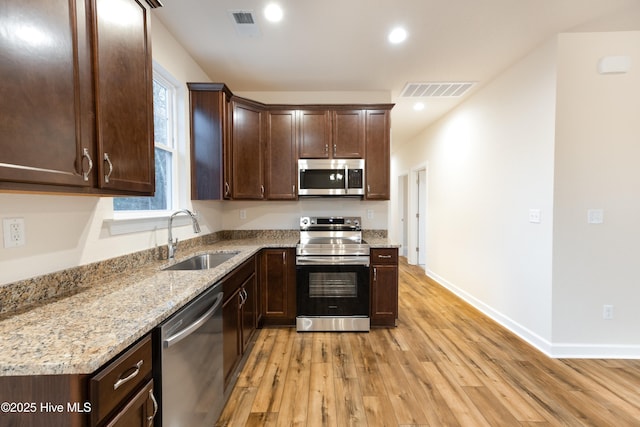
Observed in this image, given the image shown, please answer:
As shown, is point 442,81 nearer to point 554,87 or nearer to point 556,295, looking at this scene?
point 554,87

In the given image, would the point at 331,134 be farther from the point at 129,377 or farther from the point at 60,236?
the point at 129,377

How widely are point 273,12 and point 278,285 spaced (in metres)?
2.45

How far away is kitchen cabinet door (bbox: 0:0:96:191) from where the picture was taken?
0.82 metres

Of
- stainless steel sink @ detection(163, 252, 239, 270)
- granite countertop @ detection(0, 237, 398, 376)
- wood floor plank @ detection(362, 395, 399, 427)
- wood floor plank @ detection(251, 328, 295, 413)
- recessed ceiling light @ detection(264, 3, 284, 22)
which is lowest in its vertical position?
wood floor plank @ detection(362, 395, 399, 427)

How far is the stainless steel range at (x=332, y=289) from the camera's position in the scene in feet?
9.10

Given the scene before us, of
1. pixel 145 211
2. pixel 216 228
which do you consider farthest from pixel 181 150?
pixel 216 228

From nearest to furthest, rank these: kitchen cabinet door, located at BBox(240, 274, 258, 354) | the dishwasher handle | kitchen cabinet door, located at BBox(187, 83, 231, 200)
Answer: the dishwasher handle < kitchen cabinet door, located at BBox(240, 274, 258, 354) < kitchen cabinet door, located at BBox(187, 83, 231, 200)

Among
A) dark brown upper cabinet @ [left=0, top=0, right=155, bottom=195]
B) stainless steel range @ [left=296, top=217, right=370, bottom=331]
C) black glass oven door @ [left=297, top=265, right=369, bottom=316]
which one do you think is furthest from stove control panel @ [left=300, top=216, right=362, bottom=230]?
dark brown upper cabinet @ [left=0, top=0, right=155, bottom=195]

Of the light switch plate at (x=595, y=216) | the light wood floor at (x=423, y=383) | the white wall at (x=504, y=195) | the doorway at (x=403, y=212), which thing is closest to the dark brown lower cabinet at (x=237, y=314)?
the light wood floor at (x=423, y=383)

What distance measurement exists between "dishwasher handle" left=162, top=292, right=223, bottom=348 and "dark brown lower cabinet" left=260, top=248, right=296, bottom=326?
1.11 m

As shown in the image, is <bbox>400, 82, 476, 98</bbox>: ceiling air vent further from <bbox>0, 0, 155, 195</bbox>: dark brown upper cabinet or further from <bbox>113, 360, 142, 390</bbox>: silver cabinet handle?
<bbox>113, 360, 142, 390</bbox>: silver cabinet handle

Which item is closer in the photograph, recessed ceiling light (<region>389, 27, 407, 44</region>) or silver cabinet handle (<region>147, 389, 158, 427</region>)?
silver cabinet handle (<region>147, 389, 158, 427</region>)

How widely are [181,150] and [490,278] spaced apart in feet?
12.1

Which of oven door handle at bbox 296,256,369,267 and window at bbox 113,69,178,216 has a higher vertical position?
window at bbox 113,69,178,216
